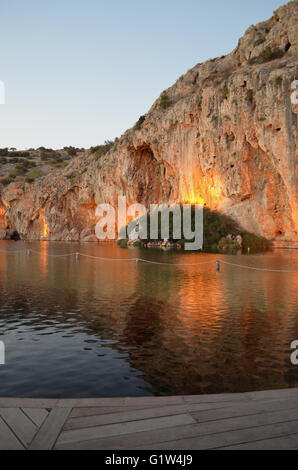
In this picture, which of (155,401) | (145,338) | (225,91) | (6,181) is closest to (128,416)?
(155,401)

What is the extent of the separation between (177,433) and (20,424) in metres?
1.41

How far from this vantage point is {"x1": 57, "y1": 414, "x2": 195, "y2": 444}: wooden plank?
3.05 m

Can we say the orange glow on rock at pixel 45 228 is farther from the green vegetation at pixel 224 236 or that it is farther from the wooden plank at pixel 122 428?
the wooden plank at pixel 122 428

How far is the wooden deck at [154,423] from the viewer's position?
2959 millimetres

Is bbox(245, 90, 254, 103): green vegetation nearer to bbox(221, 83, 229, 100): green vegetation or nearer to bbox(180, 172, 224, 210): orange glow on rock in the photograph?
bbox(221, 83, 229, 100): green vegetation

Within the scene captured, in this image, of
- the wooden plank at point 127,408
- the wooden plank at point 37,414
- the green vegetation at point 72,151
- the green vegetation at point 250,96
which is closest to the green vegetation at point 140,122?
the green vegetation at point 250,96

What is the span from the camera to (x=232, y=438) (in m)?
3.03

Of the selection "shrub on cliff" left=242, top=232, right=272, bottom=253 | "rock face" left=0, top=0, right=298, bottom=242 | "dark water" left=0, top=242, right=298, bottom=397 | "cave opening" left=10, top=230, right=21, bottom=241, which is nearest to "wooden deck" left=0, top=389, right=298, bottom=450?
"dark water" left=0, top=242, right=298, bottom=397

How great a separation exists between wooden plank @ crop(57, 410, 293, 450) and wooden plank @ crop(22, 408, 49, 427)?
Result: 0.49 meters

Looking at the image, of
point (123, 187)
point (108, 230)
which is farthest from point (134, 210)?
point (108, 230)

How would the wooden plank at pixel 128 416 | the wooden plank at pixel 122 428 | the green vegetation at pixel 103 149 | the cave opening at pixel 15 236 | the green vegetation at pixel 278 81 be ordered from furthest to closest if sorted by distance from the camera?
the cave opening at pixel 15 236 < the green vegetation at pixel 103 149 < the green vegetation at pixel 278 81 < the wooden plank at pixel 128 416 < the wooden plank at pixel 122 428

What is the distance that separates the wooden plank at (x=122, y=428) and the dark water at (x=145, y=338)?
2137 millimetres

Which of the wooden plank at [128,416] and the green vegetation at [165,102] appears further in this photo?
the green vegetation at [165,102]
